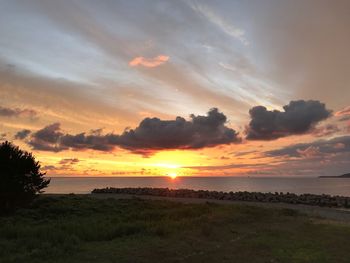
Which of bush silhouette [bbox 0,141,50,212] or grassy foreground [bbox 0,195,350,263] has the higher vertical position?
bush silhouette [bbox 0,141,50,212]

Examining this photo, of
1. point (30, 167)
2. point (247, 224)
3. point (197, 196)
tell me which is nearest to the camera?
point (247, 224)

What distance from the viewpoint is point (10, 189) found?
23984 millimetres

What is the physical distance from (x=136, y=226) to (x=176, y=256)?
6102mm

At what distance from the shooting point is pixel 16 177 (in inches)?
975

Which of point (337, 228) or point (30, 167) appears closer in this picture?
point (337, 228)

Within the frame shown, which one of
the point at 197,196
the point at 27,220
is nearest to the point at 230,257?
the point at 27,220

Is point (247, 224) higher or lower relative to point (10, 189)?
lower

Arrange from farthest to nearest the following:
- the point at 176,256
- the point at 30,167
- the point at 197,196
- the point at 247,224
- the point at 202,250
Answer: the point at 197,196 → the point at 30,167 → the point at 247,224 → the point at 202,250 → the point at 176,256

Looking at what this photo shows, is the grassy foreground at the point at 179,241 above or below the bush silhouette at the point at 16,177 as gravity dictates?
below

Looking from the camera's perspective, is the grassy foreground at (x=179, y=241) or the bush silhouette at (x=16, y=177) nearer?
the grassy foreground at (x=179, y=241)

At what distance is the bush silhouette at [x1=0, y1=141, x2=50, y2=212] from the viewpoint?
24016 millimetres

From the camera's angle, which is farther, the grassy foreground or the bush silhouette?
the bush silhouette

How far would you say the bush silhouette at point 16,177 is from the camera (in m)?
24.0

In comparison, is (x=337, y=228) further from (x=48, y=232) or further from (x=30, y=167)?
(x=30, y=167)
